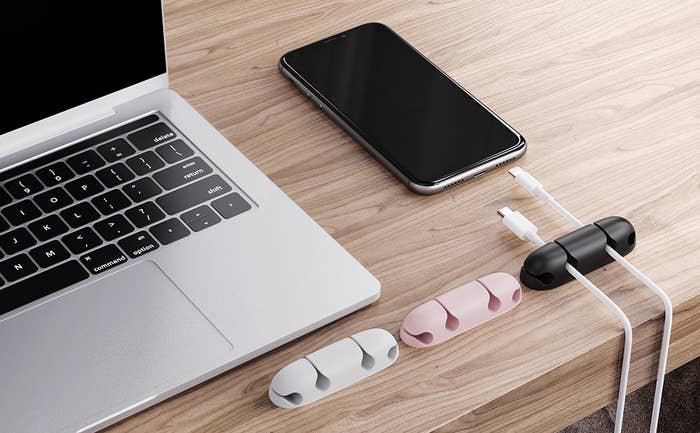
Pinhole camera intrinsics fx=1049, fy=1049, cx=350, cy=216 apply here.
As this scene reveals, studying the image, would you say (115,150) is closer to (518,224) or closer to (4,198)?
(4,198)

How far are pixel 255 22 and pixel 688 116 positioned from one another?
1.53 feet

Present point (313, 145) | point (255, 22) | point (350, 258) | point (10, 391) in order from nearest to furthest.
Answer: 1. point (10, 391)
2. point (350, 258)
3. point (313, 145)
4. point (255, 22)

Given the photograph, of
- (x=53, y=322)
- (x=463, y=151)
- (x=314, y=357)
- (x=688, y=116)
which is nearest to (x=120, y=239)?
(x=53, y=322)

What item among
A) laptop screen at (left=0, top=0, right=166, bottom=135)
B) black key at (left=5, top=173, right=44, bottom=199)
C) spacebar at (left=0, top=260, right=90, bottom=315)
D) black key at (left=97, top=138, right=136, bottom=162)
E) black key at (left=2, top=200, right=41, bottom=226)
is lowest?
spacebar at (left=0, top=260, right=90, bottom=315)

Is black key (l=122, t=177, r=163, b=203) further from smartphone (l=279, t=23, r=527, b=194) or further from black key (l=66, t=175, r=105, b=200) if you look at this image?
smartphone (l=279, t=23, r=527, b=194)

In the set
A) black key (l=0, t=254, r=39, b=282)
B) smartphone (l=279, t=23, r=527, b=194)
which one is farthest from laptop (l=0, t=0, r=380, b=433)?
smartphone (l=279, t=23, r=527, b=194)

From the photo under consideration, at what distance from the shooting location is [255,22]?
1.15 metres

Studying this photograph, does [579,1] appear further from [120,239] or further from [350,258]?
[120,239]

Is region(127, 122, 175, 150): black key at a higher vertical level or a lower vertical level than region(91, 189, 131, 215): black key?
higher

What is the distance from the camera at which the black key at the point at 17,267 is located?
83cm

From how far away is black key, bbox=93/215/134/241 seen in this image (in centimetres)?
87

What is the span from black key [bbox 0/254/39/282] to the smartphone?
1.06 ft

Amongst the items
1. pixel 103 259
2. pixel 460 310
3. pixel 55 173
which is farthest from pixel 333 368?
pixel 55 173

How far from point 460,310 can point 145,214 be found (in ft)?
0.91
